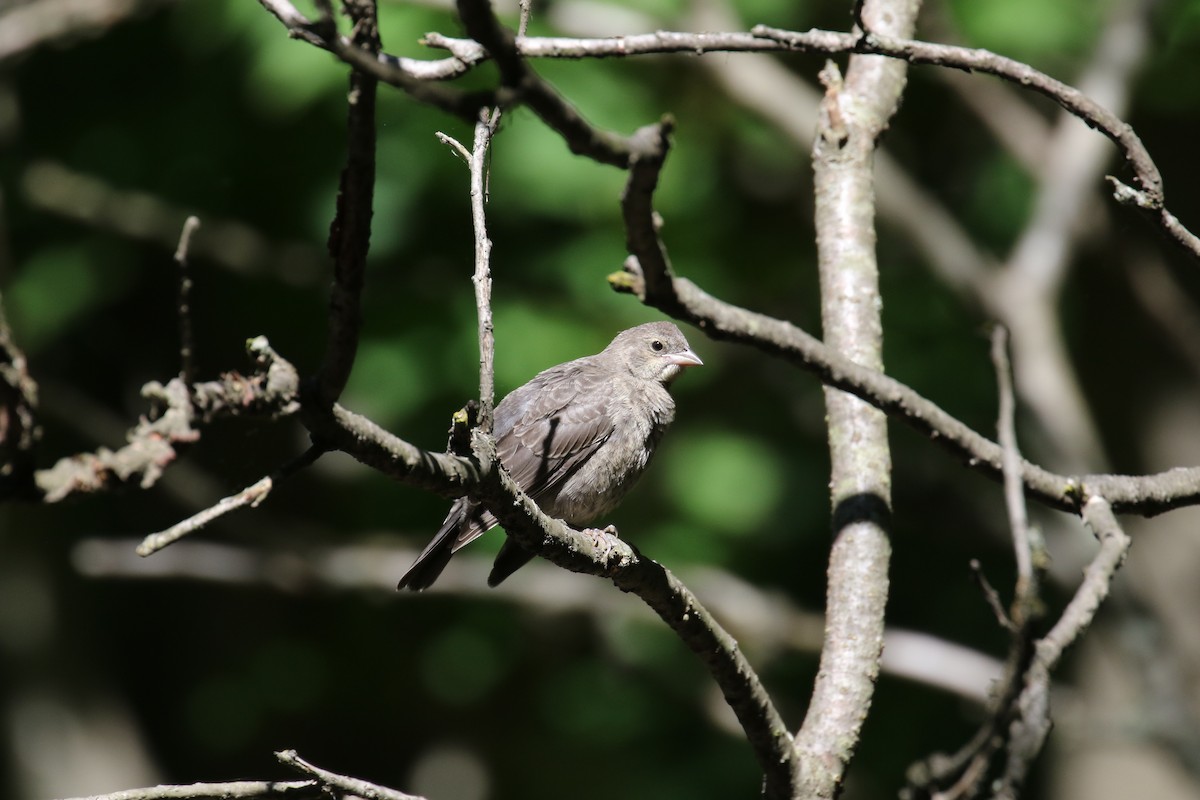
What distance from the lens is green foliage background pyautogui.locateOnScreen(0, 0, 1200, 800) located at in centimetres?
724

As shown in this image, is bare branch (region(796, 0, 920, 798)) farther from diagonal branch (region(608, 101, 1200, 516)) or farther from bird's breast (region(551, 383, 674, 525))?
bird's breast (region(551, 383, 674, 525))

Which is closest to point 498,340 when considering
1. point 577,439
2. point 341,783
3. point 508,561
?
point 577,439

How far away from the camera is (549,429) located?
18.0 feet

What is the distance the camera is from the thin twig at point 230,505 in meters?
1.82

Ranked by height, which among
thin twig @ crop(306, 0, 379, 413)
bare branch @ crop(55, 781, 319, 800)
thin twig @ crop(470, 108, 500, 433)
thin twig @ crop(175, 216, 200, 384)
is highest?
thin twig @ crop(470, 108, 500, 433)

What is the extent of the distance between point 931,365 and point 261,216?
4392 mm

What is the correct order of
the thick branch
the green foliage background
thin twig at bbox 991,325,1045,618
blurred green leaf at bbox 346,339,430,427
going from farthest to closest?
the green foliage background → blurred green leaf at bbox 346,339,430,427 → the thick branch → thin twig at bbox 991,325,1045,618

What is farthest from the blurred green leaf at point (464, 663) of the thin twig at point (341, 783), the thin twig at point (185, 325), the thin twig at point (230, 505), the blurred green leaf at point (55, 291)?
the thin twig at point (185, 325)

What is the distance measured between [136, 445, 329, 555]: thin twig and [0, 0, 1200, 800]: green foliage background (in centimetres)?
493

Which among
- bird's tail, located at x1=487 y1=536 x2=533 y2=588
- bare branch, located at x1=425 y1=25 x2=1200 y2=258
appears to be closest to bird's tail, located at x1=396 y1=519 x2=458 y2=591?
bird's tail, located at x1=487 y1=536 x2=533 y2=588

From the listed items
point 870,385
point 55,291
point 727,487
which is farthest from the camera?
point 55,291

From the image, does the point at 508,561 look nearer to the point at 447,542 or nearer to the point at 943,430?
the point at 447,542

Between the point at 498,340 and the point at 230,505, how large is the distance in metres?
5.21

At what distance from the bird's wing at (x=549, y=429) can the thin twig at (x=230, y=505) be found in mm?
3401
